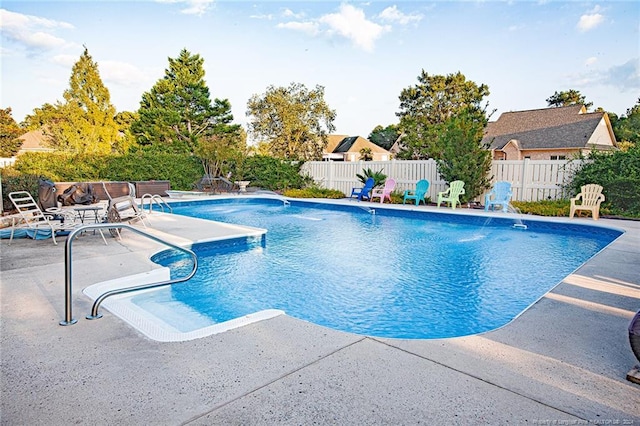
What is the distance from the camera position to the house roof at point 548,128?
22.8 m

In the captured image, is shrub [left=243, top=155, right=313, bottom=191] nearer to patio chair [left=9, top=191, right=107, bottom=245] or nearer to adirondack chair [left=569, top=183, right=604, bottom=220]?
adirondack chair [left=569, top=183, right=604, bottom=220]

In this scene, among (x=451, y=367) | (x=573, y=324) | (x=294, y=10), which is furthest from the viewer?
(x=294, y=10)

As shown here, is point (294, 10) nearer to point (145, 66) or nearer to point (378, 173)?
point (378, 173)

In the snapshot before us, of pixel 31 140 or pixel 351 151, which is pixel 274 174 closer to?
pixel 351 151

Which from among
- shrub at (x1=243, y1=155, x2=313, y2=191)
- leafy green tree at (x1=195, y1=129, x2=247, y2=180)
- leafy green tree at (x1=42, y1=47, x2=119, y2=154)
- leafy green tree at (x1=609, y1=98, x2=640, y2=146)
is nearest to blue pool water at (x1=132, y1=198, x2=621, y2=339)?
shrub at (x1=243, y1=155, x2=313, y2=191)

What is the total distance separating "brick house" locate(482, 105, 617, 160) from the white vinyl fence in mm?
11802

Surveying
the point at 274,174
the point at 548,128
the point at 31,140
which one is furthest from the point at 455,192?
the point at 31,140

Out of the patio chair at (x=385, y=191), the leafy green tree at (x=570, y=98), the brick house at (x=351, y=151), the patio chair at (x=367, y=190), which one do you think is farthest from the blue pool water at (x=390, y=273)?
the leafy green tree at (x=570, y=98)

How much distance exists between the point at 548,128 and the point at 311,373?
26956 mm

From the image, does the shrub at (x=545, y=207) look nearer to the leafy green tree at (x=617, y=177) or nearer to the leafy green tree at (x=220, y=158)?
the leafy green tree at (x=617, y=177)

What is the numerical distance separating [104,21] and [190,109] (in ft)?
40.5

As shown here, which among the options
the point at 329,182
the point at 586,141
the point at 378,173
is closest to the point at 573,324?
the point at 378,173

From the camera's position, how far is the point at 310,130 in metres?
27.6

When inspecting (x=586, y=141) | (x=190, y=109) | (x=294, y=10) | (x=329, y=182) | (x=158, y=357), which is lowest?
(x=158, y=357)
